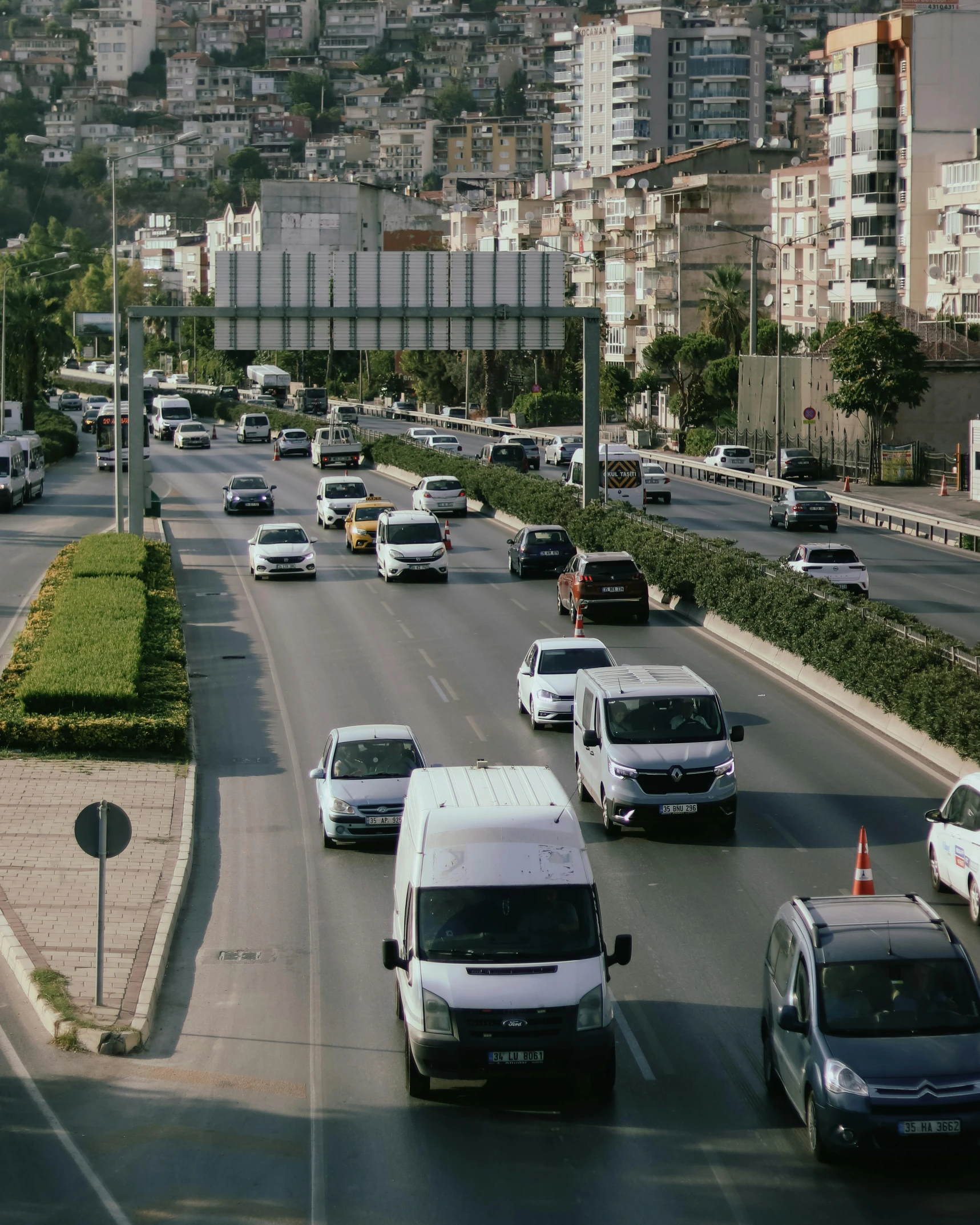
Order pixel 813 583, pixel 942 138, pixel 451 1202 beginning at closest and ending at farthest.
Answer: pixel 451 1202 → pixel 813 583 → pixel 942 138

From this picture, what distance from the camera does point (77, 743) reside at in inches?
1067

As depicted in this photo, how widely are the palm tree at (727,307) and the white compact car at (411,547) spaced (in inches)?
2574

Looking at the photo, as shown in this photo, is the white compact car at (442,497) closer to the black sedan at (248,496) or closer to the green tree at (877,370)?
the black sedan at (248,496)

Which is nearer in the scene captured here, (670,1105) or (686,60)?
(670,1105)

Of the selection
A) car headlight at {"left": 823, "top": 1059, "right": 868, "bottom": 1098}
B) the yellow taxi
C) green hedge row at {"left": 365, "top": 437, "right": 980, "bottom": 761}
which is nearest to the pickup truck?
the yellow taxi

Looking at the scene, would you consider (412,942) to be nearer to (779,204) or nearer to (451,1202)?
(451,1202)

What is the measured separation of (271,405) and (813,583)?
94.4m

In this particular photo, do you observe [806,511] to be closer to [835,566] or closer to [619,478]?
[619,478]

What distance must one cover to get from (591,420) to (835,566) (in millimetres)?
13694

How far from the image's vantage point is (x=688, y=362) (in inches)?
4117

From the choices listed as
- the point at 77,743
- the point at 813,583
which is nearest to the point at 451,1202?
the point at 77,743

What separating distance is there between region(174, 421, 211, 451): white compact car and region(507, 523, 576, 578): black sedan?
55.5 meters

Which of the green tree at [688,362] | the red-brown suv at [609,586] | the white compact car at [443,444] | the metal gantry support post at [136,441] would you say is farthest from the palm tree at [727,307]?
the red-brown suv at [609,586]

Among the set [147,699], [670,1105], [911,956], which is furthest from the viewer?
[147,699]
